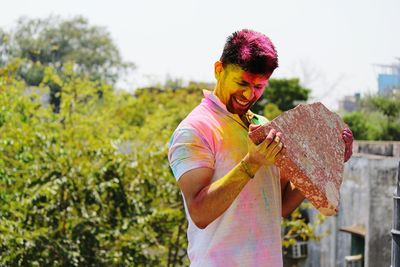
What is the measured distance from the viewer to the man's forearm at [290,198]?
2.38 meters

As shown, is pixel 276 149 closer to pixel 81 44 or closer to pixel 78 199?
pixel 78 199

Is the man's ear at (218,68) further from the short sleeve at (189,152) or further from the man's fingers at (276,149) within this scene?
the man's fingers at (276,149)

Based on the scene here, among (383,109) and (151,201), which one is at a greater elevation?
(383,109)

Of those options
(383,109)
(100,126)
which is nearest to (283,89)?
(383,109)

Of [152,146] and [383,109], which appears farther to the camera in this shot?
[383,109]

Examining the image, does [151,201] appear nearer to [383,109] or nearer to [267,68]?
[267,68]

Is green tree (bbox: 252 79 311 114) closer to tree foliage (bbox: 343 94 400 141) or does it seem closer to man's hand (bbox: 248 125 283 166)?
tree foliage (bbox: 343 94 400 141)

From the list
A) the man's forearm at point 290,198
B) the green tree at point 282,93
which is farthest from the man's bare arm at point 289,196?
the green tree at point 282,93

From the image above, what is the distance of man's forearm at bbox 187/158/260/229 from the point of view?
2.05 metres

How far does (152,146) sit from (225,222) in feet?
15.9

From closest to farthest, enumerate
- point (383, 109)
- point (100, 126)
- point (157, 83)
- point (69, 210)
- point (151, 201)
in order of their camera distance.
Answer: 1. point (69, 210)
2. point (151, 201)
3. point (100, 126)
4. point (157, 83)
5. point (383, 109)

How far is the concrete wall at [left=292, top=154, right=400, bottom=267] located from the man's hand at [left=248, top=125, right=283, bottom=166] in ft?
20.2

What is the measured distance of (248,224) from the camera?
2160mm

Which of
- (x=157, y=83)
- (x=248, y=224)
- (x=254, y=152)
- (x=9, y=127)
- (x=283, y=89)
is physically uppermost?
(x=283, y=89)
